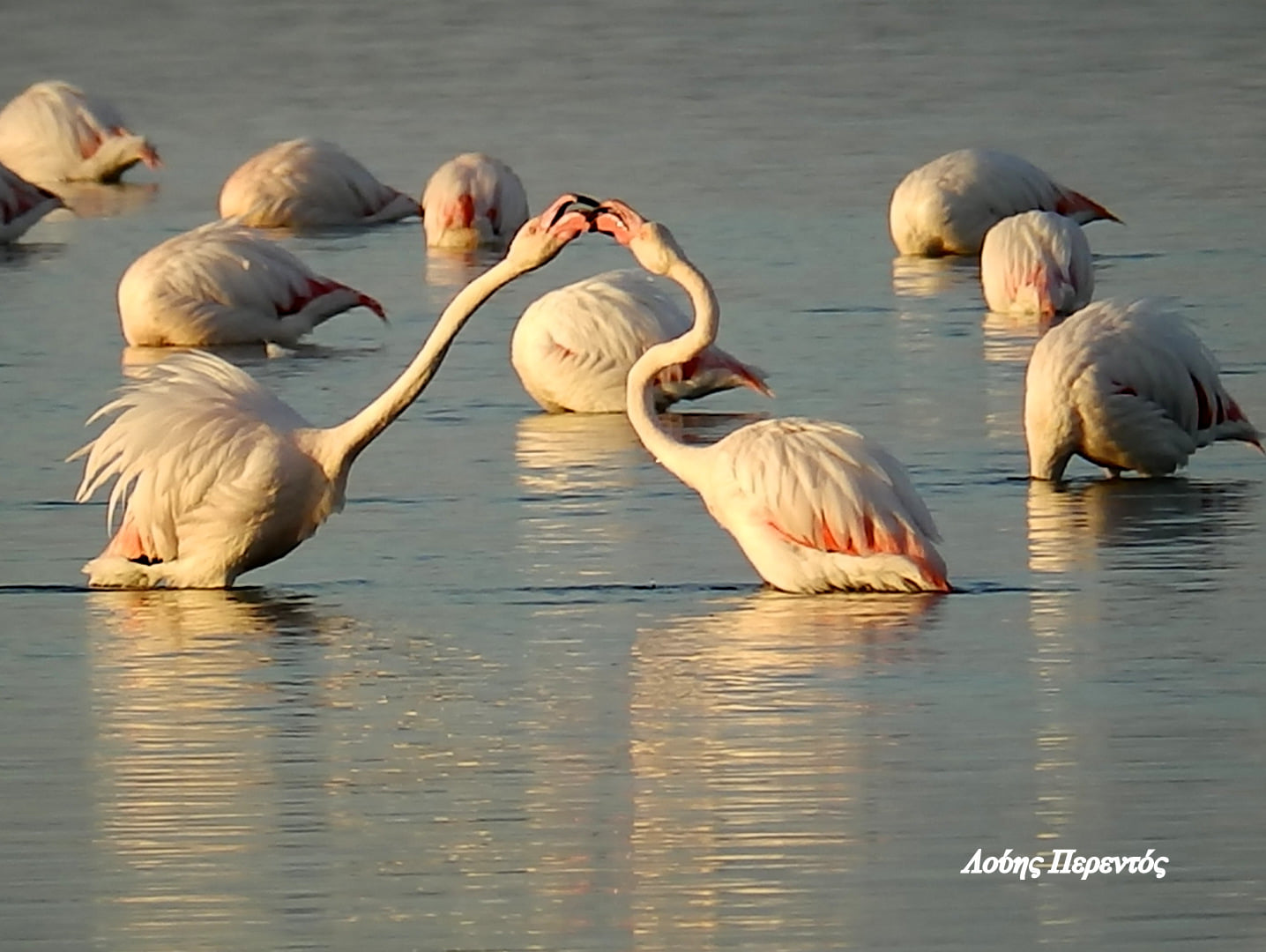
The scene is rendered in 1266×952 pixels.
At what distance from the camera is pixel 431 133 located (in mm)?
20422

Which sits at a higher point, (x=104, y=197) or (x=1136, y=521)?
(x=1136, y=521)

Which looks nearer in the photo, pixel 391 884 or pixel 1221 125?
pixel 391 884

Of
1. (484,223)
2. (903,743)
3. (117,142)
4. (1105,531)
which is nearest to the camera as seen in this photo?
(903,743)

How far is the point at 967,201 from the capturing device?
621 inches

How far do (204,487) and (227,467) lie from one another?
0.24ft

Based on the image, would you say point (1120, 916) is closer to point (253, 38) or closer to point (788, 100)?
point (788, 100)

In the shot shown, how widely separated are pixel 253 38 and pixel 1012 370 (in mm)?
15281

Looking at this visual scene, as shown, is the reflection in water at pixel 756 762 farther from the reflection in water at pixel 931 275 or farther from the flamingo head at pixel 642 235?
the reflection in water at pixel 931 275

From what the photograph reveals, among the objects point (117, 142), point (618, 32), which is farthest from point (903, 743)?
point (618, 32)

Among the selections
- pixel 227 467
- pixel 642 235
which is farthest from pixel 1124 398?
pixel 227 467

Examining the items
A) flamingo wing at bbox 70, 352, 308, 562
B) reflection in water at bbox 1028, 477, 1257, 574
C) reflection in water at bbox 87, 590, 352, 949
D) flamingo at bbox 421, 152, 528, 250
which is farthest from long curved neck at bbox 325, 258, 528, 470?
flamingo at bbox 421, 152, 528, 250

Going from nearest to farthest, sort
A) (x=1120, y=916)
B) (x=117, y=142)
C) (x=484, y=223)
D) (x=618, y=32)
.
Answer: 1. (x=1120, y=916)
2. (x=484, y=223)
3. (x=117, y=142)
4. (x=618, y=32)

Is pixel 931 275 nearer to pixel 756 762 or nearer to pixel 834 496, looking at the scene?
pixel 834 496

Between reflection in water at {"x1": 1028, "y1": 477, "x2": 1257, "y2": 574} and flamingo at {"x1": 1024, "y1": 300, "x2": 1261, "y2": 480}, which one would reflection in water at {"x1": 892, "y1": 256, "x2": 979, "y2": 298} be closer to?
flamingo at {"x1": 1024, "y1": 300, "x2": 1261, "y2": 480}
